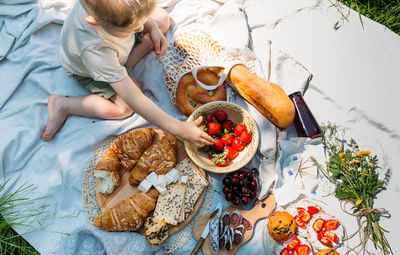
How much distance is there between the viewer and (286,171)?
1.80 metres

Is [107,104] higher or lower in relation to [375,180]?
lower

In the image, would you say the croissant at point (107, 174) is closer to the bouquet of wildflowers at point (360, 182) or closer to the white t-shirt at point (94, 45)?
the white t-shirt at point (94, 45)

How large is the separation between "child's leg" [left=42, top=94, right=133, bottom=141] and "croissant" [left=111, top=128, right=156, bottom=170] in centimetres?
23

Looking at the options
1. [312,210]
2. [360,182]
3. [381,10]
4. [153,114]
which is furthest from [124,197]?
[381,10]

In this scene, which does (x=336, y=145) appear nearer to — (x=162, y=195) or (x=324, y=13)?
(x=324, y=13)

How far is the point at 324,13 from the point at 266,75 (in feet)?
2.01

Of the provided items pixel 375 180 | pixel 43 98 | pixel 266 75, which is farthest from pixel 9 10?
pixel 375 180

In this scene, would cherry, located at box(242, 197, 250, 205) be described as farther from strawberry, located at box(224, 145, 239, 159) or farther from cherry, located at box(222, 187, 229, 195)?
strawberry, located at box(224, 145, 239, 159)

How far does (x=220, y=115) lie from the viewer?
1.71 m

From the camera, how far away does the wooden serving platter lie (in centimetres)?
159

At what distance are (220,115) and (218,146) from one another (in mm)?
180

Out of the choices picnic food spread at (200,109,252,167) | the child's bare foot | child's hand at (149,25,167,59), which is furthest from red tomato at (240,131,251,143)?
the child's bare foot

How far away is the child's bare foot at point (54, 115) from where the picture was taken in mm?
1825

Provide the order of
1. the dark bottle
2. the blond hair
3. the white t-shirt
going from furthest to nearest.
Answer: the dark bottle
the white t-shirt
the blond hair
